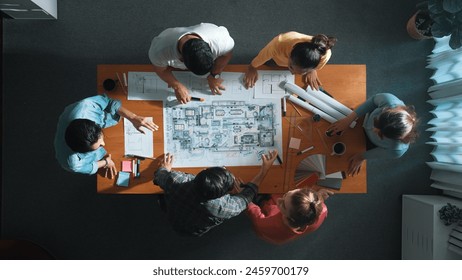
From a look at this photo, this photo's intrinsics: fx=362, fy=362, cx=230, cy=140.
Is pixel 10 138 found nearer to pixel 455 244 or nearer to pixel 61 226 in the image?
pixel 61 226

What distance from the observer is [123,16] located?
8.70ft

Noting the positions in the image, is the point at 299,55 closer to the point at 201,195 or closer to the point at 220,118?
the point at 220,118

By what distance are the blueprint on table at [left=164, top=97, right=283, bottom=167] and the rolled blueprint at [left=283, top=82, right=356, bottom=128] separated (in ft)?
0.39

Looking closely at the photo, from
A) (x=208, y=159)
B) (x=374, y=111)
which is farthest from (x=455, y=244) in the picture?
(x=208, y=159)

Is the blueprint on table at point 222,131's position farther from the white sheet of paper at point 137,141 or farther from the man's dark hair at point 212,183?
the man's dark hair at point 212,183

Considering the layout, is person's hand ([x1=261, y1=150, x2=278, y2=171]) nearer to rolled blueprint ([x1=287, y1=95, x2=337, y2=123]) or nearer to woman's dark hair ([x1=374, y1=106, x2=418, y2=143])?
rolled blueprint ([x1=287, y1=95, x2=337, y2=123])

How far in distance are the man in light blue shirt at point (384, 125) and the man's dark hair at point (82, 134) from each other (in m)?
1.27

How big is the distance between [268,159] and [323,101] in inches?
18.2

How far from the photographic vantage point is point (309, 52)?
5.77 ft

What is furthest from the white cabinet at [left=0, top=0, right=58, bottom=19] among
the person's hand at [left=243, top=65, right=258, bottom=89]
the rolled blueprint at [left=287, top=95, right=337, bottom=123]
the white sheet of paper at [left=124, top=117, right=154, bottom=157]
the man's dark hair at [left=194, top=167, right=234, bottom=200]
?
the rolled blueprint at [left=287, top=95, right=337, bottom=123]

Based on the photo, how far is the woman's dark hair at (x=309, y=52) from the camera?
1756 mm

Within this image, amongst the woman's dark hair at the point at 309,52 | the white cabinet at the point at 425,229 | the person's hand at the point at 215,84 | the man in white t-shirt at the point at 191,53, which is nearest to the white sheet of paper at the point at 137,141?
the man in white t-shirt at the point at 191,53

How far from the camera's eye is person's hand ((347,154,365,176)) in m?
2.05

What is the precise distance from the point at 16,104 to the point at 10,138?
0.83 ft
